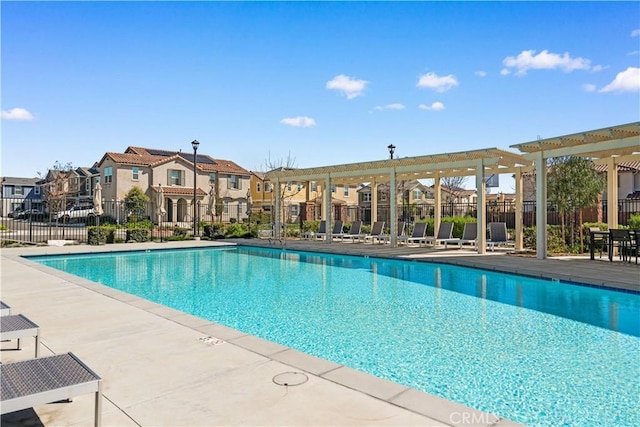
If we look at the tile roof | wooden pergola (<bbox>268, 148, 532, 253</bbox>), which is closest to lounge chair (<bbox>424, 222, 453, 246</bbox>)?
wooden pergola (<bbox>268, 148, 532, 253</bbox>)

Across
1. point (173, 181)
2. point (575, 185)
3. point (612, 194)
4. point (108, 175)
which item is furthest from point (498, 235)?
point (108, 175)

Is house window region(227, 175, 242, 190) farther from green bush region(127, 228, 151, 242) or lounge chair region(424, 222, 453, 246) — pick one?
lounge chair region(424, 222, 453, 246)

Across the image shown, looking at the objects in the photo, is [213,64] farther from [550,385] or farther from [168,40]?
[550,385]

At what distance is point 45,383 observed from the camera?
2520 mm

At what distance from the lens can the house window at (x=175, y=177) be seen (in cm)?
3628

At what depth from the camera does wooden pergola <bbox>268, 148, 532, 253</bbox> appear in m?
14.6

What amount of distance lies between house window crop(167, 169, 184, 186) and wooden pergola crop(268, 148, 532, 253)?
59.6ft

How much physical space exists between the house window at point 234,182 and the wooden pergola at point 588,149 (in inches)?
1214

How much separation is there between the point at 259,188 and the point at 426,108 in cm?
2674

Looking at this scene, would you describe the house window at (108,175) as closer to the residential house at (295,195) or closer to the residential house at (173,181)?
the residential house at (173,181)

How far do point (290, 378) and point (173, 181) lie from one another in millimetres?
35488

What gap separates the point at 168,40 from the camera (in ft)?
42.3

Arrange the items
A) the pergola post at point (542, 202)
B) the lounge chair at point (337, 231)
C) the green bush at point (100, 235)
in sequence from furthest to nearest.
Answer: the lounge chair at point (337, 231) < the green bush at point (100, 235) < the pergola post at point (542, 202)

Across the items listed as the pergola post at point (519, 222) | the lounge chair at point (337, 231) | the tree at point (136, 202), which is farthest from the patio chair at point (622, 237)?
the tree at point (136, 202)
